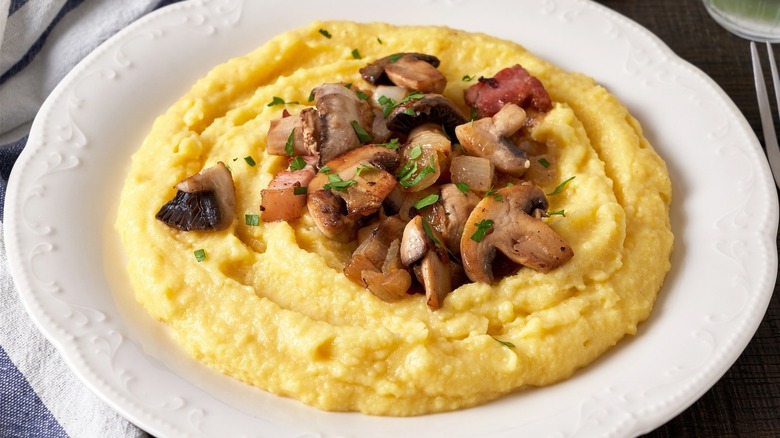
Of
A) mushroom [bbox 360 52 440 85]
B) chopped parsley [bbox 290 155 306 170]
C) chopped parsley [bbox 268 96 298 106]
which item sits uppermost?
mushroom [bbox 360 52 440 85]

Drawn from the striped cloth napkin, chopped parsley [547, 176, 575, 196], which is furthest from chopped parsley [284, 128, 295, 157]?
the striped cloth napkin

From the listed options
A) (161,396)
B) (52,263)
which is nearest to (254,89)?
(52,263)

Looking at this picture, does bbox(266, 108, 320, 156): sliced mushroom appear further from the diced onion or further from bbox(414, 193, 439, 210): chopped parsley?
the diced onion

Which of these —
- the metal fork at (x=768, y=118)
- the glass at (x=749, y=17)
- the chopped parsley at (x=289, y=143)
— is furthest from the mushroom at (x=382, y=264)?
the glass at (x=749, y=17)

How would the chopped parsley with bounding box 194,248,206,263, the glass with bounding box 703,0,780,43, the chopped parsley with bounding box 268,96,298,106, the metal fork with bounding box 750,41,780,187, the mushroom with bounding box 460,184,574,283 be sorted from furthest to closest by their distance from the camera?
1. the glass with bounding box 703,0,780,43
2. the metal fork with bounding box 750,41,780,187
3. the chopped parsley with bounding box 268,96,298,106
4. the chopped parsley with bounding box 194,248,206,263
5. the mushroom with bounding box 460,184,574,283

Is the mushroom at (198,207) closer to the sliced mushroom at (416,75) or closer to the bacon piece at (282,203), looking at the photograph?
the bacon piece at (282,203)

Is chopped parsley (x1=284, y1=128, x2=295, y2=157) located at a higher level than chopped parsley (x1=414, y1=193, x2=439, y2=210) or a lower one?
higher

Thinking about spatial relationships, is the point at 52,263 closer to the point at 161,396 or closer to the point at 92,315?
the point at 92,315
